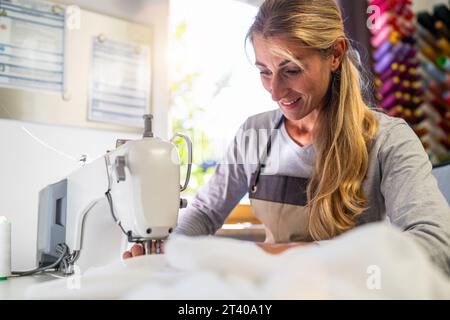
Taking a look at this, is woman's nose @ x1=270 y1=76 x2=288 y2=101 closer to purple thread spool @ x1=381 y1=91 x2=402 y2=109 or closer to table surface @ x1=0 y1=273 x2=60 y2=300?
table surface @ x1=0 y1=273 x2=60 y2=300

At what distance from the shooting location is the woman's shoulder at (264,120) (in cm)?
163

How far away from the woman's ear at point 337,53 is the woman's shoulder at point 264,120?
0.26 meters

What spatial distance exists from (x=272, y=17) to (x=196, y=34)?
1.31 meters

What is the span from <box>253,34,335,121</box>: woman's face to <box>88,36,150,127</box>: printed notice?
2.53 feet

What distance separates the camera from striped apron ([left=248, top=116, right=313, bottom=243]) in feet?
4.81

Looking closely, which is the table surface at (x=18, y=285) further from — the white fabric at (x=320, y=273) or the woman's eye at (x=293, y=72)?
the woman's eye at (x=293, y=72)

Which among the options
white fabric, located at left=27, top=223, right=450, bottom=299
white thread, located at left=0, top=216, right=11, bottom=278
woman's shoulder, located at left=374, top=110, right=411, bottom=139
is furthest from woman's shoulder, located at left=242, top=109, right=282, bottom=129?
white fabric, located at left=27, top=223, right=450, bottom=299

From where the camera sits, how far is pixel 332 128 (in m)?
1.42

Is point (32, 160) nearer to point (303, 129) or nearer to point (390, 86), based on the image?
point (303, 129)

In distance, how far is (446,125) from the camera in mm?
3168

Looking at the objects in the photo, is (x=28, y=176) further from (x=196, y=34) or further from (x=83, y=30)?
(x=196, y=34)

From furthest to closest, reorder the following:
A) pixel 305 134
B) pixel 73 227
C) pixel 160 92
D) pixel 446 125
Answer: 1. pixel 446 125
2. pixel 160 92
3. pixel 305 134
4. pixel 73 227

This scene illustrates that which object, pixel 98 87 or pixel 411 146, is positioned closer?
pixel 411 146
